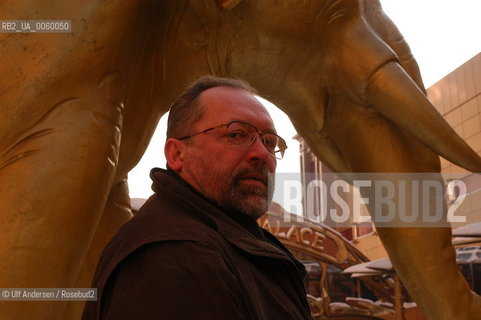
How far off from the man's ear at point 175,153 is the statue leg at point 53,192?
37 centimetres

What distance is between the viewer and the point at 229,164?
91 cm

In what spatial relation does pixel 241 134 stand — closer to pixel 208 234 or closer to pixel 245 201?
pixel 245 201

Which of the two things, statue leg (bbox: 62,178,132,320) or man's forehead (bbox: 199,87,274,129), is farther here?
statue leg (bbox: 62,178,132,320)

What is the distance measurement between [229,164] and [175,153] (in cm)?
10

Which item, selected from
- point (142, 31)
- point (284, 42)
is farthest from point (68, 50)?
point (284, 42)

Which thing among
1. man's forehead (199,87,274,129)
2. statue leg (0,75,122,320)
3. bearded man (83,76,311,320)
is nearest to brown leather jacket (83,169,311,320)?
bearded man (83,76,311,320)

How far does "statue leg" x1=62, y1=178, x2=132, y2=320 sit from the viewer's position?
64.8 inches

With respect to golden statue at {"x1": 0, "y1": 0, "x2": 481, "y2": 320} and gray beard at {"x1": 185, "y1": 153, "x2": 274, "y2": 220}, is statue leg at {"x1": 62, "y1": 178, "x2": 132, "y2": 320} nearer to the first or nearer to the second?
golden statue at {"x1": 0, "y1": 0, "x2": 481, "y2": 320}

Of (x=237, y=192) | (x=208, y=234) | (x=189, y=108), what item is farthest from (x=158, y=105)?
(x=208, y=234)

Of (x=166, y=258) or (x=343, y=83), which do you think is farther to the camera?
(x=343, y=83)

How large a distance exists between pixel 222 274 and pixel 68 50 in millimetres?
767

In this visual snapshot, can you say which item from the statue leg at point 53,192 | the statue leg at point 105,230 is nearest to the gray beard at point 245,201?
the statue leg at point 53,192

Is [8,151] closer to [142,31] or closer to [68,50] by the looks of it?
[68,50]

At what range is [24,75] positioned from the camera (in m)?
1.27
